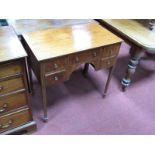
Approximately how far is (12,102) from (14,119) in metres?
0.18

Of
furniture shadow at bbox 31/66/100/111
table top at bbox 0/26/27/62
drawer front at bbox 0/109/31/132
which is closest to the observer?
table top at bbox 0/26/27/62

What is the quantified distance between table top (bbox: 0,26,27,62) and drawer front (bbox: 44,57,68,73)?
20cm

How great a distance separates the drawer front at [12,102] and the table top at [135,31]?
3.49 feet

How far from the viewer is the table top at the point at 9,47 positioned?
929mm

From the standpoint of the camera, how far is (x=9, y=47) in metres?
1.00

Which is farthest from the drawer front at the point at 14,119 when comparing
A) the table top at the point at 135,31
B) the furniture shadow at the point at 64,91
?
the table top at the point at 135,31

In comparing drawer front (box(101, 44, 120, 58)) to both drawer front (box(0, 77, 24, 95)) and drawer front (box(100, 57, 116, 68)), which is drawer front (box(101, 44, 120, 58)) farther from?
drawer front (box(0, 77, 24, 95))

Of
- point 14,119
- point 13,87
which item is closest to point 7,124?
point 14,119

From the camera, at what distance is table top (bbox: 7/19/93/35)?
137cm

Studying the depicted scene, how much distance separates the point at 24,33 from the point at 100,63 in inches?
25.1

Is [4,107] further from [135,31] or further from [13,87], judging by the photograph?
[135,31]

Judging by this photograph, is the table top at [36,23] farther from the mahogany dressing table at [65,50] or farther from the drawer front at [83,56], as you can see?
the drawer front at [83,56]


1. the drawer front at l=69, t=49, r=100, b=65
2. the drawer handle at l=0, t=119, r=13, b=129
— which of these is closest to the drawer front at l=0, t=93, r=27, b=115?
the drawer handle at l=0, t=119, r=13, b=129
